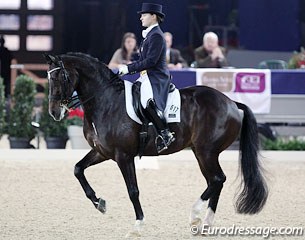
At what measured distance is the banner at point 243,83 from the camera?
48.4ft

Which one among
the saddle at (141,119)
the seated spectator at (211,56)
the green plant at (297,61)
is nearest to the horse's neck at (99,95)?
the saddle at (141,119)

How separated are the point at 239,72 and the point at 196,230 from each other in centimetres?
647

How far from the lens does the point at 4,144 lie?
52.8 ft

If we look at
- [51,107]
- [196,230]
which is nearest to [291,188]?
[196,230]

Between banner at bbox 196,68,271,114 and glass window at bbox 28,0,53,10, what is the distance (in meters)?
3.55

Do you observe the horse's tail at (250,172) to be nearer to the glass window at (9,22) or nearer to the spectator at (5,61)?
the spectator at (5,61)

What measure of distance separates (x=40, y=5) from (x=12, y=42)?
31.6 inches

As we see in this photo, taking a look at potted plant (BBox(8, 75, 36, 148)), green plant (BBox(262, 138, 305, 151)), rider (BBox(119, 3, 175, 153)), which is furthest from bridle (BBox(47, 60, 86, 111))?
green plant (BBox(262, 138, 305, 151))

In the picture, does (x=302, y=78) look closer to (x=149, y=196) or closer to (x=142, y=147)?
(x=149, y=196)

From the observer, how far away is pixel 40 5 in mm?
17125

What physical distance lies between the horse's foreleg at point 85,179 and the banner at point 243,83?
6116mm

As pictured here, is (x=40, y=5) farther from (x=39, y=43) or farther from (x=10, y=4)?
(x=39, y=43)

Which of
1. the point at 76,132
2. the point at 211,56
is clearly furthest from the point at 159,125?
the point at 211,56

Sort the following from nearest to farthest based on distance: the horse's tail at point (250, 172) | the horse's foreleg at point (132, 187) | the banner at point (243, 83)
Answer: the horse's foreleg at point (132, 187)
the horse's tail at point (250, 172)
the banner at point (243, 83)
